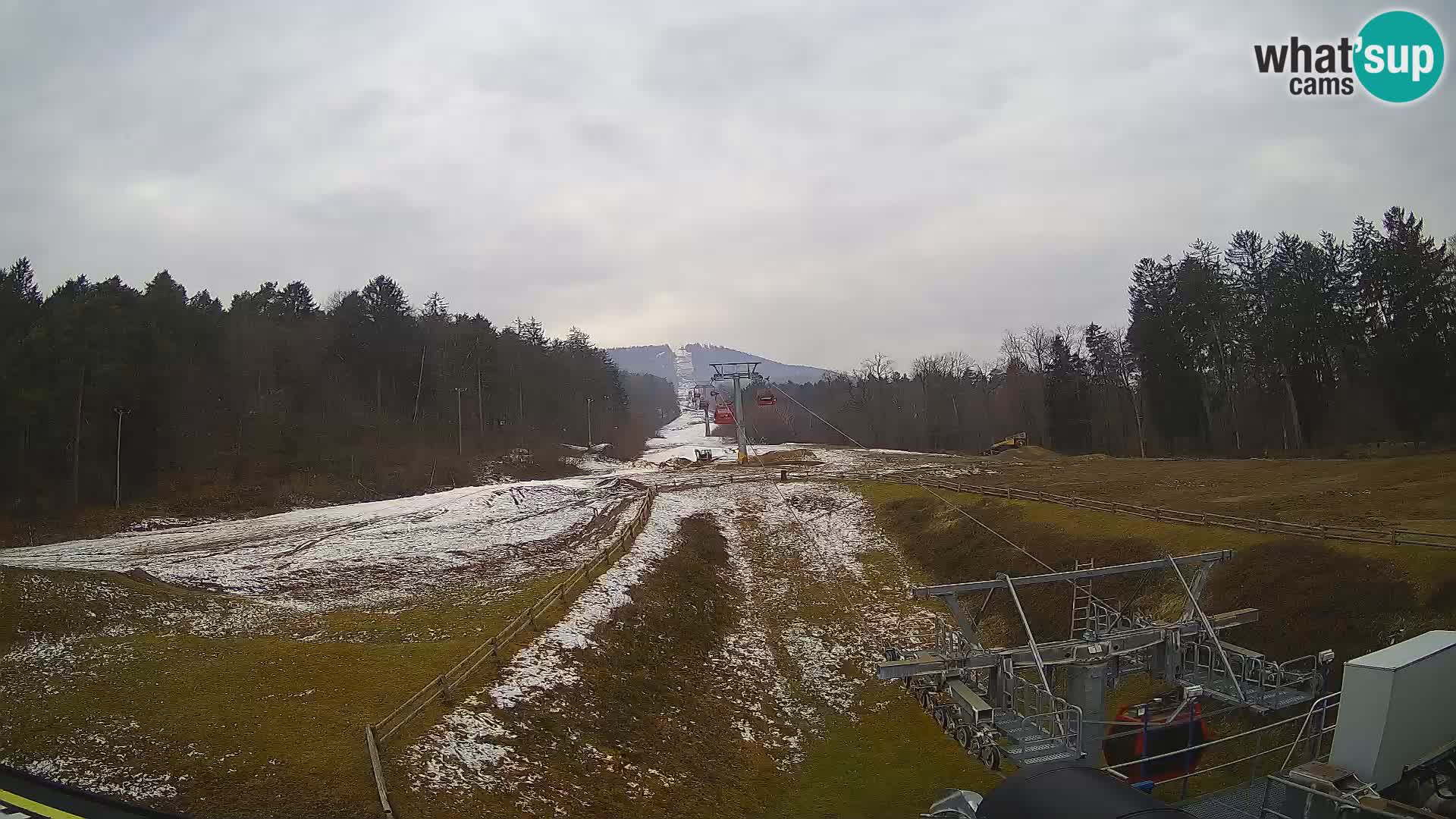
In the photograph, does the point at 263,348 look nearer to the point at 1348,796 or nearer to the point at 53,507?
the point at 53,507

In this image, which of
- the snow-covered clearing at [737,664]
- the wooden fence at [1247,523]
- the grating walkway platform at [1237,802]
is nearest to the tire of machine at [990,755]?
the grating walkway platform at [1237,802]

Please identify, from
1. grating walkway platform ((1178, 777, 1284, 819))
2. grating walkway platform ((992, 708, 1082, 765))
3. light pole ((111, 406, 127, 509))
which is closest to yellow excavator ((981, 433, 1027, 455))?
grating walkway platform ((992, 708, 1082, 765))

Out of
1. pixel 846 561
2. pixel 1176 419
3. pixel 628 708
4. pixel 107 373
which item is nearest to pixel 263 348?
pixel 107 373

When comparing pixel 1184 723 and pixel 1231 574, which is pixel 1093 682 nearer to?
pixel 1184 723

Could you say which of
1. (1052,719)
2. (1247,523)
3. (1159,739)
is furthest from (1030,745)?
(1247,523)

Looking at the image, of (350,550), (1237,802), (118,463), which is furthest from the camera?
(118,463)

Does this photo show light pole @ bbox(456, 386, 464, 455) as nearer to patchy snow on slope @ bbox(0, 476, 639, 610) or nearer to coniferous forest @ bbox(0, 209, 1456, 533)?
coniferous forest @ bbox(0, 209, 1456, 533)
